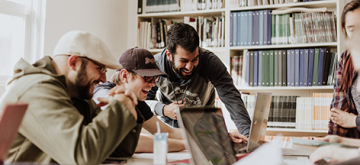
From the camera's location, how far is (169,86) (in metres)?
2.36

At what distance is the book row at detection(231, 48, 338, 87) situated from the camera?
117 inches

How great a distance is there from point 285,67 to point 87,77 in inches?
89.5

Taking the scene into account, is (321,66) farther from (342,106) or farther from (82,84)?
(82,84)

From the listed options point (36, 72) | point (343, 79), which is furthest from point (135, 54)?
point (343, 79)

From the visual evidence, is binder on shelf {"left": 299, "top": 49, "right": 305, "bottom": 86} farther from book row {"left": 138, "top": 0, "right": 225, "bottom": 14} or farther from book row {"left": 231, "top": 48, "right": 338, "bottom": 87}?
book row {"left": 138, "top": 0, "right": 225, "bottom": 14}

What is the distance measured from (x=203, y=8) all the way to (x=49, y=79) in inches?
98.3

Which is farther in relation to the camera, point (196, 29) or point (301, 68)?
point (196, 29)

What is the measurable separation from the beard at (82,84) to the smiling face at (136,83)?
53 cm

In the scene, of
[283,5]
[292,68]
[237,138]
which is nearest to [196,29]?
[283,5]

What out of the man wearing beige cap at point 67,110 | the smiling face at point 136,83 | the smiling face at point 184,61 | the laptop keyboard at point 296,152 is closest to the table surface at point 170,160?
the laptop keyboard at point 296,152

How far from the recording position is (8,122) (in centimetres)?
81

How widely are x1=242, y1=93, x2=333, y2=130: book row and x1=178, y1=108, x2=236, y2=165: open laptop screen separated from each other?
1694 millimetres

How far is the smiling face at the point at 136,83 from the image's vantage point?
6.02 feet

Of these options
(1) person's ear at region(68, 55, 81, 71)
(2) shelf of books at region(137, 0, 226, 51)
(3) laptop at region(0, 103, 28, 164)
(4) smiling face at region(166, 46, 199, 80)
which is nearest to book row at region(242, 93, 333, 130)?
(2) shelf of books at region(137, 0, 226, 51)
